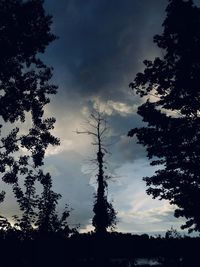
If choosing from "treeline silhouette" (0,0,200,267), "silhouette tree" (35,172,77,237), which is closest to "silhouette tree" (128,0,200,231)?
"treeline silhouette" (0,0,200,267)

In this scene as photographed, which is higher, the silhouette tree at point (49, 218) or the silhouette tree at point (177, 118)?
the silhouette tree at point (177, 118)

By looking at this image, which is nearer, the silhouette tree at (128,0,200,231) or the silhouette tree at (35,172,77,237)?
the silhouette tree at (35,172,77,237)

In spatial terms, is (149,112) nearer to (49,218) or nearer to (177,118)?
(177,118)

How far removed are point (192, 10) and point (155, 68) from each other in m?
4.31

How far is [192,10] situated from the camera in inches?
958

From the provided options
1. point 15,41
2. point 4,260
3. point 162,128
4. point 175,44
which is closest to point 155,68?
point 175,44

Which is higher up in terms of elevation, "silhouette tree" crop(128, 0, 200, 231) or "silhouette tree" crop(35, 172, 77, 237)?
"silhouette tree" crop(128, 0, 200, 231)

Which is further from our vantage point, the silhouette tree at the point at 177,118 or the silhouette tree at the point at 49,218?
the silhouette tree at the point at 177,118

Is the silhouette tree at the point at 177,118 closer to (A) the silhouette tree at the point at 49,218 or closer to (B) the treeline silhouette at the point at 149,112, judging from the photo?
(B) the treeline silhouette at the point at 149,112

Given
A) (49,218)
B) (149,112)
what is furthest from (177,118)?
(49,218)

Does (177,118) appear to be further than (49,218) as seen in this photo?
Yes

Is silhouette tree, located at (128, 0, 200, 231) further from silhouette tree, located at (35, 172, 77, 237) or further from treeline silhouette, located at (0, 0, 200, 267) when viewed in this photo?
silhouette tree, located at (35, 172, 77, 237)

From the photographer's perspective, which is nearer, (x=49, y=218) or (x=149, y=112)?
(x=49, y=218)

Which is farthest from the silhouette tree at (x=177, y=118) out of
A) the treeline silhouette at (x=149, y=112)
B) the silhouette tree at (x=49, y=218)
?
the silhouette tree at (x=49, y=218)
